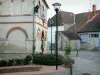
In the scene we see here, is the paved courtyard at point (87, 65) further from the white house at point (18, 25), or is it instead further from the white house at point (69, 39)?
the white house at point (69, 39)

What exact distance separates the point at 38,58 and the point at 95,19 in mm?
50483

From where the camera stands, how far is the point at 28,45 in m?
30.4

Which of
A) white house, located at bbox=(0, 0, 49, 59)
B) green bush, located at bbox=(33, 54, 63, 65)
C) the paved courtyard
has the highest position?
white house, located at bbox=(0, 0, 49, 59)

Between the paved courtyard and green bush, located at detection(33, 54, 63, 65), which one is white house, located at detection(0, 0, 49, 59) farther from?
the paved courtyard

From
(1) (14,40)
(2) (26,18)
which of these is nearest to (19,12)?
(2) (26,18)

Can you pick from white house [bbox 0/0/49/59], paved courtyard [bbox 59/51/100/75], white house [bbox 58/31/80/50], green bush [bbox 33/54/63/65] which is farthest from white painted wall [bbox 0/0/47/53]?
white house [bbox 58/31/80/50]

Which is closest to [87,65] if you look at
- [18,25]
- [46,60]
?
[46,60]

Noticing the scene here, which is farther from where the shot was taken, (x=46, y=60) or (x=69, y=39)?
(x=69, y=39)

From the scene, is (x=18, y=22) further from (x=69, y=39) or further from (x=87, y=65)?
(x=69, y=39)

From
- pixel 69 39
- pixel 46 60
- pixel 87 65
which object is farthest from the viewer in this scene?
pixel 69 39

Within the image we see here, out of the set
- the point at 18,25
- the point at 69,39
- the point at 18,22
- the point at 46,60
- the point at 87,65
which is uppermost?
the point at 18,22

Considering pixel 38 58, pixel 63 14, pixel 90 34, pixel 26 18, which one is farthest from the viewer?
pixel 63 14

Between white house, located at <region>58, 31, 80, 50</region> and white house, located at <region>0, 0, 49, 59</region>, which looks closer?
white house, located at <region>0, 0, 49, 59</region>

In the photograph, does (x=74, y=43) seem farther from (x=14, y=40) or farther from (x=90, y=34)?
(x=14, y=40)
